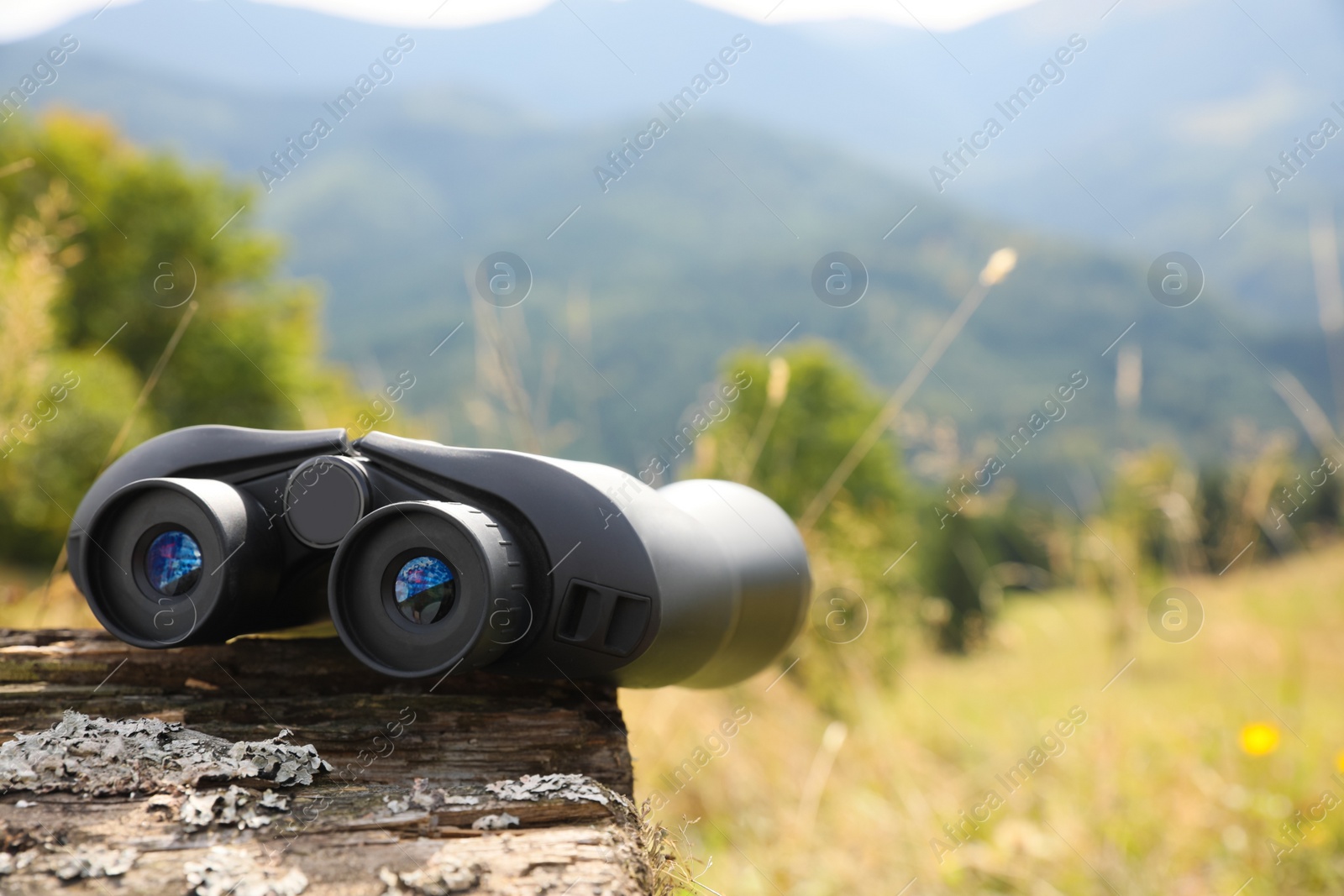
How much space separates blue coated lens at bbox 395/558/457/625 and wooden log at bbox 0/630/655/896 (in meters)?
0.22

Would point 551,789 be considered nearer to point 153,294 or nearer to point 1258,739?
point 1258,739

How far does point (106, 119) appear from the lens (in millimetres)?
17109

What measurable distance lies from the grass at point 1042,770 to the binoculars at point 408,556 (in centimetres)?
63

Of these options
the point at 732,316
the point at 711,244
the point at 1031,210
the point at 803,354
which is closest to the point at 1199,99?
the point at 1031,210

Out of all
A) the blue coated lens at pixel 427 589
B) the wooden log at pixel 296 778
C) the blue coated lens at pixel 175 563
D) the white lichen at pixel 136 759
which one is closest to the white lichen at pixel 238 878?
the wooden log at pixel 296 778

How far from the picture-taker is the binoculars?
1313mm

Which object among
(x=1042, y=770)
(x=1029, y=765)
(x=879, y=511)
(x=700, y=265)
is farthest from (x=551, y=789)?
(x=700, y=265)

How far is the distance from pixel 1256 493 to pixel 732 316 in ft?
405

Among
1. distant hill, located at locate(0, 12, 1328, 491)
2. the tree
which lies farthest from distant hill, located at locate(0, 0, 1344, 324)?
the tree

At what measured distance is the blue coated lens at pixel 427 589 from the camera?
1320 mm

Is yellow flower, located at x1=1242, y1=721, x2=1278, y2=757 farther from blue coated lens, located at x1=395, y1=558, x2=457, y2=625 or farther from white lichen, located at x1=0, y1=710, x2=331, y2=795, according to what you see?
white lichen, located at x1=0, y1=710, x2=331, y2=795

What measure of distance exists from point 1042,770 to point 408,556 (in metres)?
2.95

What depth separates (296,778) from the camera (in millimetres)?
1190

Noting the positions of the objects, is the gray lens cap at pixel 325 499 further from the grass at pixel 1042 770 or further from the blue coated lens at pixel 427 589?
the grass at pixel 1042 770
